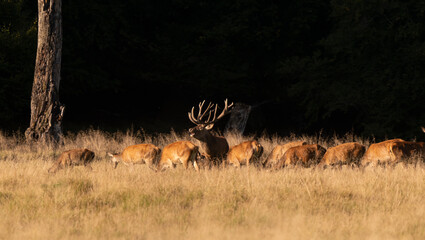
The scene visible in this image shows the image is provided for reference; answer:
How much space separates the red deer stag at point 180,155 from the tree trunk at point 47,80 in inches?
253

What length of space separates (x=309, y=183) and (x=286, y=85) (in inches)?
745

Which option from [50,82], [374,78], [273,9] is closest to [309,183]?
[50,82]

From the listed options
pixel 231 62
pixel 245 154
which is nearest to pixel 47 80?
pixel 245 154

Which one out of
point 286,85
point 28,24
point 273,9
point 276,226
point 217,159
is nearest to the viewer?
point 276,226

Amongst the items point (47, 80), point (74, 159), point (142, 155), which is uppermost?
point (47, 80)

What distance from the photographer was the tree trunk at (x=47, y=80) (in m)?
15.7

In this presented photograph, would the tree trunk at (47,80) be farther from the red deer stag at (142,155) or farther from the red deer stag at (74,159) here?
the red deer stag at (142,155)

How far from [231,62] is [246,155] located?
50.6 ft

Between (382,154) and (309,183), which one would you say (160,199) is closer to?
(309,183)

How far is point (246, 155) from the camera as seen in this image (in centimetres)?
1090

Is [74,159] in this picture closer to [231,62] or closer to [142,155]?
[142,155]

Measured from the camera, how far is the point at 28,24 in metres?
21.0

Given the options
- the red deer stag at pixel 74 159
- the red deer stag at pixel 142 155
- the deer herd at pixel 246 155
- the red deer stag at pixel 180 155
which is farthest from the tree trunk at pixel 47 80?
the red deer stag at pixel 180 155

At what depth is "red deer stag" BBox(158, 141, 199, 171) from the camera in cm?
1005
